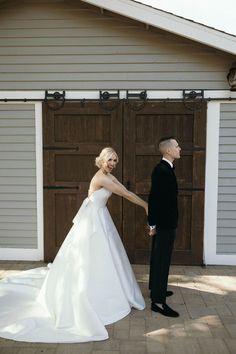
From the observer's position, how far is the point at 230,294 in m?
4.11

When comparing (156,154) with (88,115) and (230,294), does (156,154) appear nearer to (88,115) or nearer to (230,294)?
(88,115)

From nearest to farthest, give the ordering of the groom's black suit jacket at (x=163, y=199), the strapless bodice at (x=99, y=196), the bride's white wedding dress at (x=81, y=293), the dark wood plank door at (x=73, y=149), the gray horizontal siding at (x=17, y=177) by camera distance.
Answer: the bride's white wedding dress at (x=81, y=293), the groom's black suit jacket at (x=163, y=199), the strapless bodice at (x=99, y=196), the dark wood plank door at (x=73, y=149), the gray horizontal siding at (x=17, y=177)

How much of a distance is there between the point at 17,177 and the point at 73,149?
0.87 meters

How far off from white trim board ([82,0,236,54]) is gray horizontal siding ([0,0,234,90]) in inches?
10.7

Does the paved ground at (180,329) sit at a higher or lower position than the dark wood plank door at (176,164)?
lower

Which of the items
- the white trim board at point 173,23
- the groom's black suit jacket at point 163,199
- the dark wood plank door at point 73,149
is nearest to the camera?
the groom's black suit jacket at point 163,199

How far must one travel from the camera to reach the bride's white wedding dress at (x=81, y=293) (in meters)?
3.15

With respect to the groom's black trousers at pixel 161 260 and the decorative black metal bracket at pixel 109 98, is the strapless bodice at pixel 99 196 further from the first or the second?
the decorative black metal bracket at pixel 109 98

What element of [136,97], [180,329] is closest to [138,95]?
[136,97]

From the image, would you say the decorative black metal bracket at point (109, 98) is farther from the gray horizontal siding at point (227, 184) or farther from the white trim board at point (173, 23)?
the gray horizontal siding at point (227, 184)

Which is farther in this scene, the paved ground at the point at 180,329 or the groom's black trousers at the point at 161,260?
the groom's black trousers at the point at 161,260

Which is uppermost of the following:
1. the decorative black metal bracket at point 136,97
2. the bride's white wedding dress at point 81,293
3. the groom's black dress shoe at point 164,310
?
the decorative black metal bracket at point 136,97

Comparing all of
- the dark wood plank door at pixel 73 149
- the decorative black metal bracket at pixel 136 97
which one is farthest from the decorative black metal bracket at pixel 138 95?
the dark wood plank door at pixel 73 149

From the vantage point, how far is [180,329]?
10.8ft
